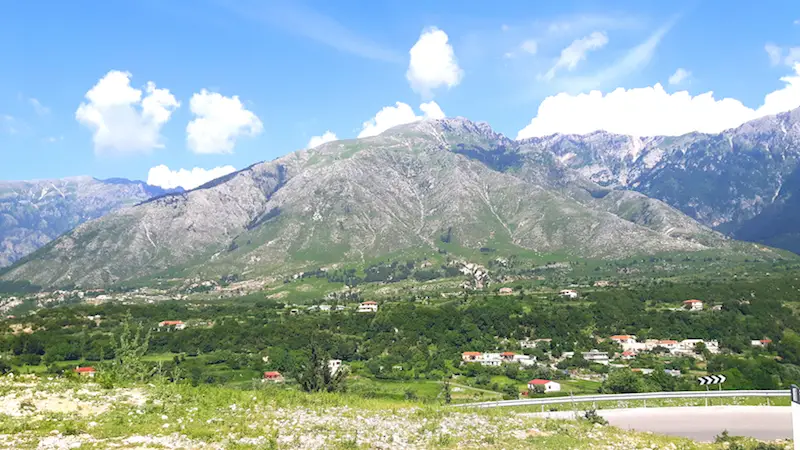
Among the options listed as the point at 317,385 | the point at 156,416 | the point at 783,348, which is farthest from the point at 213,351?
the point at 783,348

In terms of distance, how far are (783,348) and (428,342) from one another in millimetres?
87941

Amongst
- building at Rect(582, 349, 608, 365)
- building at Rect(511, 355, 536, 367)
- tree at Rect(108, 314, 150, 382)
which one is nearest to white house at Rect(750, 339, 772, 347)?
building at Rect(582, 349, 608, 365)

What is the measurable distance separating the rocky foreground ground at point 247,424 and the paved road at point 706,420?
14.3m

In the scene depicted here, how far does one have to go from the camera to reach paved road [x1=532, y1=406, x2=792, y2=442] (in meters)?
40.6

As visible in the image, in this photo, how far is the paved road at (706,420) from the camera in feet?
133

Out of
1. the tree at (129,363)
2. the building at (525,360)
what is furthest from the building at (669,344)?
the tree at (129,363)

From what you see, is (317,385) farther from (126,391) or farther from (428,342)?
(428,342)

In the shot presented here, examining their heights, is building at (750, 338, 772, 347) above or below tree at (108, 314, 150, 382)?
below

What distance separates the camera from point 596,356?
4756 inches

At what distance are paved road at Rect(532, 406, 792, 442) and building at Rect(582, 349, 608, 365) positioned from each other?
66.4m

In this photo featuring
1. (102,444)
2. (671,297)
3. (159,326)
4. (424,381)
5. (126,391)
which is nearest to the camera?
(102,444)

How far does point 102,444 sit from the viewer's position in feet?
60.0

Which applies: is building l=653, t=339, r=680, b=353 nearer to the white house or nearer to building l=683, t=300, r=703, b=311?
the white house

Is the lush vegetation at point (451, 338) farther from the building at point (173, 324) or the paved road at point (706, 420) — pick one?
the paved road at point (706, 420)
